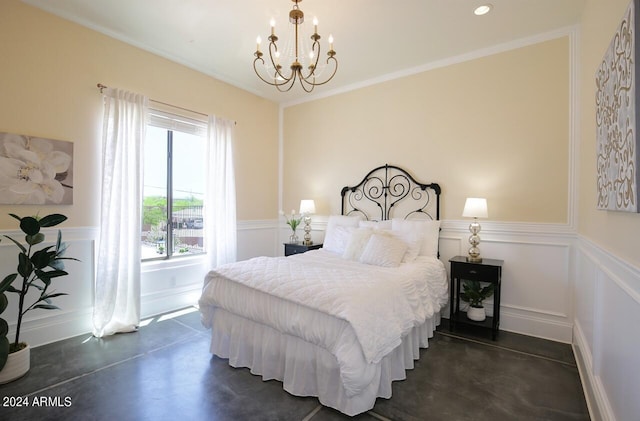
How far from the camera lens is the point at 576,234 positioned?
113 inches

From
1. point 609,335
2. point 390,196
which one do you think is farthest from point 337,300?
point 390,196

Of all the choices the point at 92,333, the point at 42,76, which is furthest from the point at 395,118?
the point at 92,333

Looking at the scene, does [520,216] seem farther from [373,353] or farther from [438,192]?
[373,353]

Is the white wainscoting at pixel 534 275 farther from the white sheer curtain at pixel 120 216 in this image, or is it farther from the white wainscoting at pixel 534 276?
the white sheer curtain at pixel 120 216

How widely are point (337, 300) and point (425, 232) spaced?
188cm

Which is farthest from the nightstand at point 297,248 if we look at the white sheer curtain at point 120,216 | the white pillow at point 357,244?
the white sheer curtain at point 120,216

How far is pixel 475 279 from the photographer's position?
307cm

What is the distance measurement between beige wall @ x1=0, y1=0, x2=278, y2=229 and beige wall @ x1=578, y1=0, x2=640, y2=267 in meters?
3.98

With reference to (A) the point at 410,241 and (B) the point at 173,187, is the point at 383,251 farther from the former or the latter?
(B) the point at 173,187

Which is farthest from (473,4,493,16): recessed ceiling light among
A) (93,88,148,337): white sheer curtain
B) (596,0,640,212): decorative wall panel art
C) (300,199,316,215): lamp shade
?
(93,88,148,337): white sheer curtain

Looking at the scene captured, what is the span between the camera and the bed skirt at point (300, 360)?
6.35ft

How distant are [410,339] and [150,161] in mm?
3418

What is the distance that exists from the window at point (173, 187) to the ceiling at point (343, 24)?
0.87 m

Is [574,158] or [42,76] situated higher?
[42,76]
